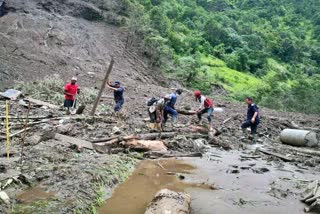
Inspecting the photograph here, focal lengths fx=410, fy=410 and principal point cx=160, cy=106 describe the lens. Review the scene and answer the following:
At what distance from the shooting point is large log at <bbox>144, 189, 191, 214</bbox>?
20.8 ft

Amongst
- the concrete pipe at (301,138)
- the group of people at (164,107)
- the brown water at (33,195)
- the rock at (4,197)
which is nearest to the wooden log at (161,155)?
the group of people at (164,107)

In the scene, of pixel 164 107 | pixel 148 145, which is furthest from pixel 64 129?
pixel 164 107

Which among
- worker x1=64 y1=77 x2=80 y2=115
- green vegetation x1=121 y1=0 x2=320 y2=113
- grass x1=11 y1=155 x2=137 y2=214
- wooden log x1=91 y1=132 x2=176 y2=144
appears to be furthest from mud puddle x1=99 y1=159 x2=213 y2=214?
green vegetation x1=121 y1=0 x2=320 y2=113

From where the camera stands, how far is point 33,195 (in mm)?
6719

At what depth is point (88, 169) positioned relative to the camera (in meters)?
8.12

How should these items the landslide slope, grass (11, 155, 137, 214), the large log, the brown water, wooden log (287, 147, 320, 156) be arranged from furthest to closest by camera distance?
the landslide slope, wooden log (287, 147, 320, 156), the brown water, the large log, grass (11, 155, 137, 214)

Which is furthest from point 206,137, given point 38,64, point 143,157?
point 38,64

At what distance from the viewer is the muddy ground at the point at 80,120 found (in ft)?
23.7

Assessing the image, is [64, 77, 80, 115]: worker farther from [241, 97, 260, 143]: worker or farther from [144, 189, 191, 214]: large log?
[144, 189, 191, 214]: large log

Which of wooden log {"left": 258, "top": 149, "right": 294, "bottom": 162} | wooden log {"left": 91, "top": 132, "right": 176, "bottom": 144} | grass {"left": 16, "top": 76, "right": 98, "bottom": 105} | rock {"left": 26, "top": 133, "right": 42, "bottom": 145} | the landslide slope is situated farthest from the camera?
the landslide slope

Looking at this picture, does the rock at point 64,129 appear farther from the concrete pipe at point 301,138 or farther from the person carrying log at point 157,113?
the concrete pipe at point 301,138

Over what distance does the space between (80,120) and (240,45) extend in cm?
4213

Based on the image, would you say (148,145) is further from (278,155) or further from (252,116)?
(252,116)

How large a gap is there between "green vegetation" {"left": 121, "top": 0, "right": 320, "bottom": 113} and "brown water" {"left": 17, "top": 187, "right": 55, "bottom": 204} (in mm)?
24582
